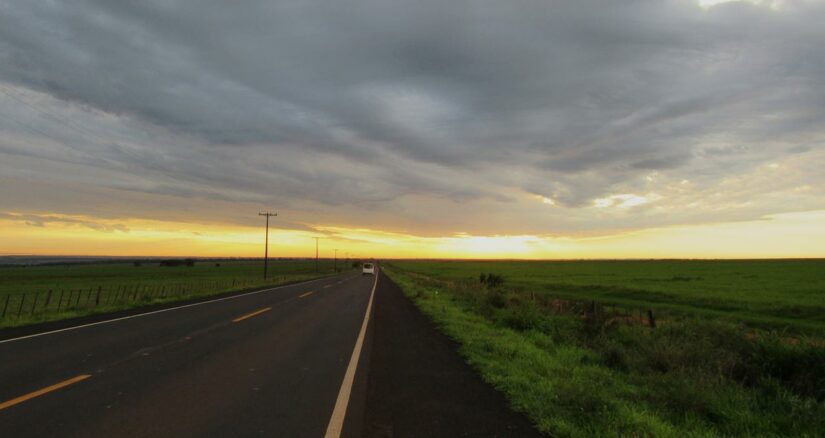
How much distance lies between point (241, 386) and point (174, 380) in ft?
3.76

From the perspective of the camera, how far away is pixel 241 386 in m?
6.54

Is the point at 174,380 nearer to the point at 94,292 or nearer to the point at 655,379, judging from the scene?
the point at 655,379

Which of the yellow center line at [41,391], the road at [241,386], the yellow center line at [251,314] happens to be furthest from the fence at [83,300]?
the yellow center line at [41,391]

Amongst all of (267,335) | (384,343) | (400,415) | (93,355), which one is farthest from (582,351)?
(93,355)

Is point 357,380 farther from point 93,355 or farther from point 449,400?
point 93,355

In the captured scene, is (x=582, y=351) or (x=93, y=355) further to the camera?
(x=582, y=351)

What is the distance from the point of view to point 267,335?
11.3 meters

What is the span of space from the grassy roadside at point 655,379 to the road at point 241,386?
61 cm

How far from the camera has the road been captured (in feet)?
16.0

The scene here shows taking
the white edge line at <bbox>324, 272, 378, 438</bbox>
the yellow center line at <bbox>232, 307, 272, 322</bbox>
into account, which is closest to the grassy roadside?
the white edge line at <bbox>324, 272, 378, 438</bbox>

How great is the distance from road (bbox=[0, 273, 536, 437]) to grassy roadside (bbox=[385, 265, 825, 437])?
609mm

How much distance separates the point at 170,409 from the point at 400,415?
2.77m

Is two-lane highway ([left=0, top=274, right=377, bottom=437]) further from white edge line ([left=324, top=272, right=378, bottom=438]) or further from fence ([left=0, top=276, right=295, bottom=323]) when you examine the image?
fence ([left=0, top=276, right=295, bottom=323])

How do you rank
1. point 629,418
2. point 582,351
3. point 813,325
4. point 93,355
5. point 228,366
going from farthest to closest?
1. point 813,325
2. point 582,351
3. point 93,355
4. point 228,366
5. point 629,418
